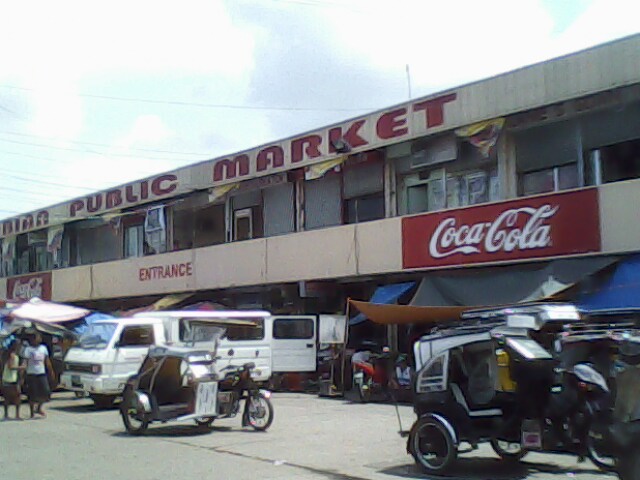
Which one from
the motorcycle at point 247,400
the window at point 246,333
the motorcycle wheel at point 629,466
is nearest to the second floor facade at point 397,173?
the window at point 246,333

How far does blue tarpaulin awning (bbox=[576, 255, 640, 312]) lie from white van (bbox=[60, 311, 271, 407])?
Result: 765cm

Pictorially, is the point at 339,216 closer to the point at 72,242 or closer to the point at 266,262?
the point at 266,262

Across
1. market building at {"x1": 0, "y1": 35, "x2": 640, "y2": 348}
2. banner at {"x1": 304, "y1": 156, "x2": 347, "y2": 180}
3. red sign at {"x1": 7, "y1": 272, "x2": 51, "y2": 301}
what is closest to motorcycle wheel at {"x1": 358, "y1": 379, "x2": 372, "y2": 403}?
market building at {"x1": 0, "y1": 35, "x2": 640, "y2": 348}

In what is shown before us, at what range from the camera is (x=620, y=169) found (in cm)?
1791

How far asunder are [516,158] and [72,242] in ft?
78.6

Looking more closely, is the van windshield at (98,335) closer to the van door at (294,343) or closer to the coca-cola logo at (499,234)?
the van door at (294,343)

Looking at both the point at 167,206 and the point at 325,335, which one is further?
the point at 167,206

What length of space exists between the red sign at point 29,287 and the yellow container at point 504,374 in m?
30.2

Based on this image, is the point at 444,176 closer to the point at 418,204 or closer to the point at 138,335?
the point at 418,204

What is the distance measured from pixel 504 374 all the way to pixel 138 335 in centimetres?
A: 1188

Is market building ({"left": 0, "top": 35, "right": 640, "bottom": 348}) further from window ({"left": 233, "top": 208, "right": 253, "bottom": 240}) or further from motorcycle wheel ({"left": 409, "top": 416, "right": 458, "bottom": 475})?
motorcycle wheel ({"left": 409, "top": 416, "right": 458, "bottom": 475})

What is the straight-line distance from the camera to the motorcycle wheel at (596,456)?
9320 millimetres

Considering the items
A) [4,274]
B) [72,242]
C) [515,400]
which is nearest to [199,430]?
[515,400]

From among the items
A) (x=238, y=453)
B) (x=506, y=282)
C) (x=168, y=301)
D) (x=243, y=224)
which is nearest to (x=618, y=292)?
(x=506, y=282)
